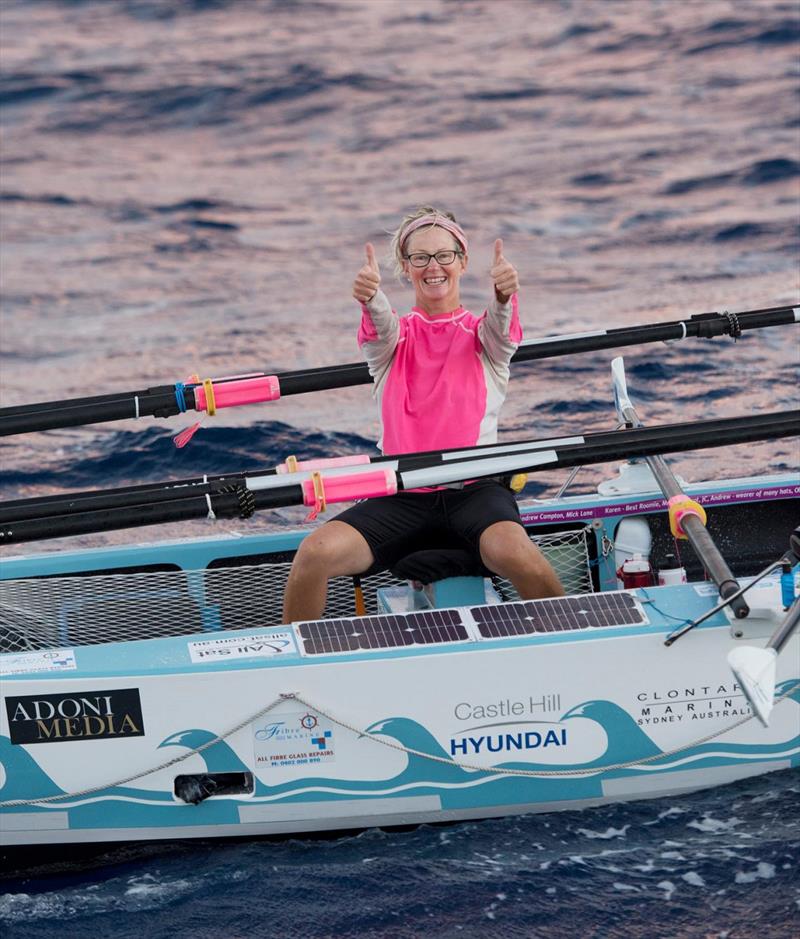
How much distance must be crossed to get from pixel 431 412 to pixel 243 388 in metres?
0.79

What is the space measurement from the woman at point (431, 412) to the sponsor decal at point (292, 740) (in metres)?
0.48

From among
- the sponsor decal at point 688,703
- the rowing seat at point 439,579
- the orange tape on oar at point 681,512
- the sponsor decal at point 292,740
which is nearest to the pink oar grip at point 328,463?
the rowing seat at point 439,579

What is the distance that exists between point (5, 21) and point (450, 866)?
57.3 feet

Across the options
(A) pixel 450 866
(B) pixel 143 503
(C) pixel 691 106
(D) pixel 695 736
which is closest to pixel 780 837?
(D) pixel 695 736

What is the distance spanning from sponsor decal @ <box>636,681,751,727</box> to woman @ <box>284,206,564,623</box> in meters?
0.52

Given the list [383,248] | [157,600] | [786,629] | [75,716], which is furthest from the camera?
[383,248]

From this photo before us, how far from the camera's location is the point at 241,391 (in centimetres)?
600

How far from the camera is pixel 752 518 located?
6.47 meters

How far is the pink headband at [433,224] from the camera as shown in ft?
18.6

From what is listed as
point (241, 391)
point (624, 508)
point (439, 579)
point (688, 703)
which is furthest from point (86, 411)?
point (688, 703)

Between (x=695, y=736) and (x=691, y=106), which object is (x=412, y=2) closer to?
(x=691, y=106)

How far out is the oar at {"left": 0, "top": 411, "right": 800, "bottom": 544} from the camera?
500 cm

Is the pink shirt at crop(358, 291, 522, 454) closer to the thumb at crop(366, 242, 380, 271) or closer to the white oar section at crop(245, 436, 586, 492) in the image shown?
the thumb at crop(366, 242, 380, 271)

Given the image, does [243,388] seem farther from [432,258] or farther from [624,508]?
[624,508]
